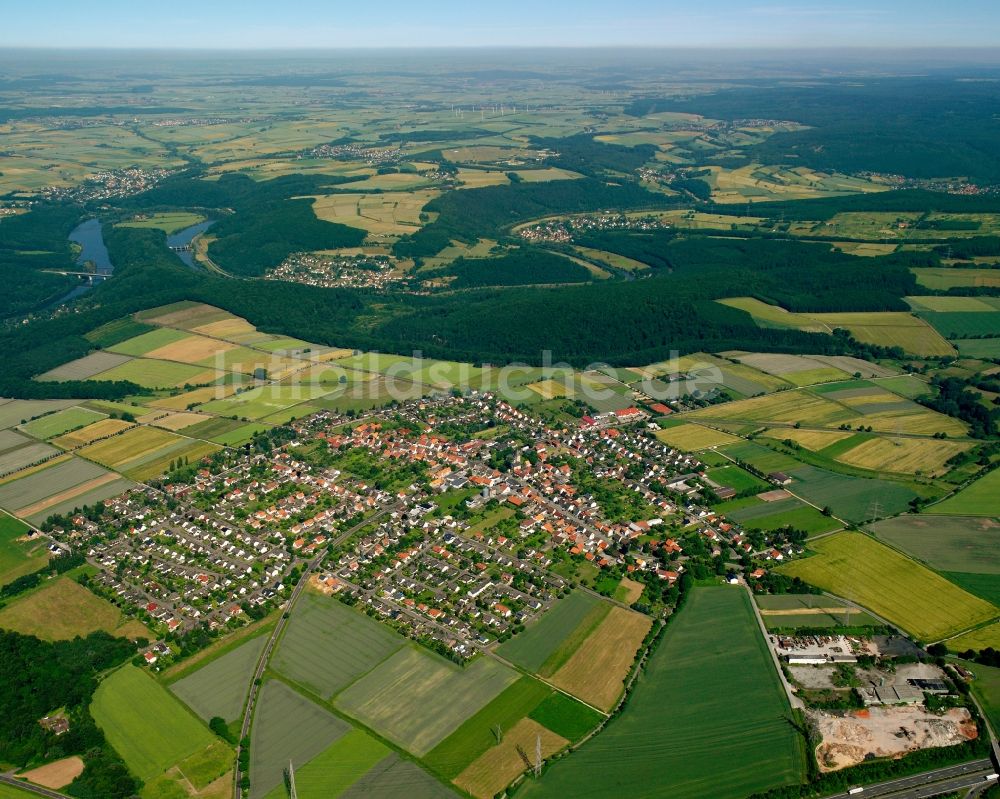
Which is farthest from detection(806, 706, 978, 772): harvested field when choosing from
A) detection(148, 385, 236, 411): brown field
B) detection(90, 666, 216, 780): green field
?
detection(148, 385, 236, 411): brown field

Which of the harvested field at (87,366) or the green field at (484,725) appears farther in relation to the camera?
the harvested field at (87,366)

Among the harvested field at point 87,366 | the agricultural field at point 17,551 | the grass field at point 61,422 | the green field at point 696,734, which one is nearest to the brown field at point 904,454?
the green field at point 696,734

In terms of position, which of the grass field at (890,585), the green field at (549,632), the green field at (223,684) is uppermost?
the grass field at (890,585)

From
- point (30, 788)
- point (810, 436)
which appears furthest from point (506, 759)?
point (810, 436)

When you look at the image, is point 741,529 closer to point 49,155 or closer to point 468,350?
point 468,350

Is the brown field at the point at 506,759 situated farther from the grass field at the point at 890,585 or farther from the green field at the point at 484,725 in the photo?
the grass field at the point at 890,585

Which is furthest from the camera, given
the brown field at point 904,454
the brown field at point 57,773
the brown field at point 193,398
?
the brown field at point 193,398

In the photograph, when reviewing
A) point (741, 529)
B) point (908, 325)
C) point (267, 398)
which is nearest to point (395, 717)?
point (741, 529)
